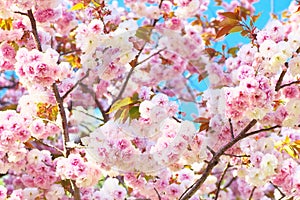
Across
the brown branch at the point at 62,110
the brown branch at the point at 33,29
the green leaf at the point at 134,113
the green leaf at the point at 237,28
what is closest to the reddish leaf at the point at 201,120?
the green leaf at the point at 134,113

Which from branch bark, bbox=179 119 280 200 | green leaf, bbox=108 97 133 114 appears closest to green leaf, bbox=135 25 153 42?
green leaf, bbox=108 97 133 114

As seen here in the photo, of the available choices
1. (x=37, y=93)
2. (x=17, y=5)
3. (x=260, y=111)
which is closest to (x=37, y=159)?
(x=37, y=93)

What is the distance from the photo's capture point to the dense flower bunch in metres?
2.24

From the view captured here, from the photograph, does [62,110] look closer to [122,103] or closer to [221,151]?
[122,103]

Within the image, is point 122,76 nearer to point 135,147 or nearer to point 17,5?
point 135,147

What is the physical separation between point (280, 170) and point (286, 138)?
20cm

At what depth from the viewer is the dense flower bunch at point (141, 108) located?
2240 millimetres

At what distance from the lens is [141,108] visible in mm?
2236

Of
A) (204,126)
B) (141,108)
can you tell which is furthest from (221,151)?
(141,108)

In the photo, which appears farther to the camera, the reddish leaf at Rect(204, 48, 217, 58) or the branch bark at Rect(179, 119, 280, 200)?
the reddish leaf at Rect(204, 48, 217, 58)

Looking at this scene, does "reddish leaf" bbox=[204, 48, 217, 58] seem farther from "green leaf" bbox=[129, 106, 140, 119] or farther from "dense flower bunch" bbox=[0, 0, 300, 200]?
"green leaf" bbox=[129, 106, 140, 119]

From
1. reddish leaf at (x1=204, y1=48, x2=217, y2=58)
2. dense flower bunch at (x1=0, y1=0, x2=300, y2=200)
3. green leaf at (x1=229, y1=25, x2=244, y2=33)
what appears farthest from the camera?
reddish leaf at (x1=204, y1=48, x2=217, y2=58)

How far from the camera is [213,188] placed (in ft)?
11.8

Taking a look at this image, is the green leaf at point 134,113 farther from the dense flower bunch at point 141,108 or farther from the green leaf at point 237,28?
the green leaf at point 237,28
